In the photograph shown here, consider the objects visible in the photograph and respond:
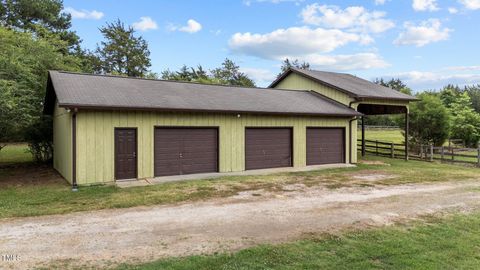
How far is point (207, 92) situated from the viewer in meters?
15.0

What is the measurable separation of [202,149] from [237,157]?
1552mm

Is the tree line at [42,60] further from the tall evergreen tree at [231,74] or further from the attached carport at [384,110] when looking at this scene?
the attached carport at [384,110]

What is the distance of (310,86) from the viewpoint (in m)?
19.7

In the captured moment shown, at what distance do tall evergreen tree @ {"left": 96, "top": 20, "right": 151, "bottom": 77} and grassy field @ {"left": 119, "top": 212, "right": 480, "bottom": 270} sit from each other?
41.5 metres

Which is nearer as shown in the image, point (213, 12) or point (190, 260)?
point (190, 260)

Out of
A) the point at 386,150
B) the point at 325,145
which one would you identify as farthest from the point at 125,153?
the point at 386,150

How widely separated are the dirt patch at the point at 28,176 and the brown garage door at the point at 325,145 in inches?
400

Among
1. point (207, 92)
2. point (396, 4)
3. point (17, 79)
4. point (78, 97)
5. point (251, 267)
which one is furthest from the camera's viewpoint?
point (396, 4)

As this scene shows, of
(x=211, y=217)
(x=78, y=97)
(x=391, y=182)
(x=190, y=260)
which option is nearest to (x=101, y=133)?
(x=78, y=97)

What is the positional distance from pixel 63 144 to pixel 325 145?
11113mm

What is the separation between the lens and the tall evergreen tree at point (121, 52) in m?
42.7

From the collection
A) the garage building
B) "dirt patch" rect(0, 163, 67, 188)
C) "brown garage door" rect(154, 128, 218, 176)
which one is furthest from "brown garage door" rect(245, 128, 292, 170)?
"dirt patch" rect(0, 163, 67, 188)

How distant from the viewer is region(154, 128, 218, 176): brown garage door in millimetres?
11984

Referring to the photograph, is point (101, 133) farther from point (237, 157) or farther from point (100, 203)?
point (237, 157)
